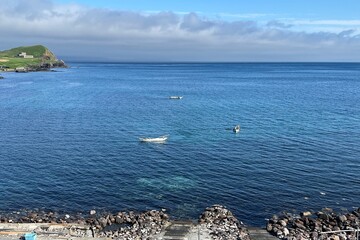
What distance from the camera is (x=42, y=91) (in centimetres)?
16000

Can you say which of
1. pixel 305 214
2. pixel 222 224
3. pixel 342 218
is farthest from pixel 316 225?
pixel 222 224

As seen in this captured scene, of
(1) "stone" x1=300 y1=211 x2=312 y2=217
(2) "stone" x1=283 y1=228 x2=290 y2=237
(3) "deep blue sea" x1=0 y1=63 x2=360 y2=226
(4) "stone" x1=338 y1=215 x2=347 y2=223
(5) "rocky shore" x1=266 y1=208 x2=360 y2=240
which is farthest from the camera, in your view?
(3) "deep blue sea" x1=0 y1=63 x2=360 y2=226

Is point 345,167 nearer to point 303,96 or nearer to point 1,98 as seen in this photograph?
point 303,96

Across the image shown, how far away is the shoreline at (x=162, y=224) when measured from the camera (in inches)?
1582

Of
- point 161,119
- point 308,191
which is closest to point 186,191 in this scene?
point 308,191

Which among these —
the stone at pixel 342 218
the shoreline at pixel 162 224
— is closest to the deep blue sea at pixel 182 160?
the shoreline at pixel 162 224

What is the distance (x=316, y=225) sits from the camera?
4247cm

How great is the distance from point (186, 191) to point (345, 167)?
2643cm

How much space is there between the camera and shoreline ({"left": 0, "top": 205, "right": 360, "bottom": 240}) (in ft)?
132

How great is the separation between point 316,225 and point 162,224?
54.6 feet

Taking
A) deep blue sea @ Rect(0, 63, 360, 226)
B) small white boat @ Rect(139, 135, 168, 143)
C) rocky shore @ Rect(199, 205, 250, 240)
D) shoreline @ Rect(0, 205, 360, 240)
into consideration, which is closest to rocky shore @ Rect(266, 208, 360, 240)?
shoreline @ Rect(0, 205, 360, 240)

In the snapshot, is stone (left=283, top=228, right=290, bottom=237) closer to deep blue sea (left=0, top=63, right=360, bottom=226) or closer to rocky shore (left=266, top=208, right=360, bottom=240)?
rocky shore (left=266, top=208, right=360, bottom=240)

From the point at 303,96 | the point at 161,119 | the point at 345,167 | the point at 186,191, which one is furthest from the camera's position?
the point at 303,96

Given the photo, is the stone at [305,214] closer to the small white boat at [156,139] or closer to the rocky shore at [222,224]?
the rocky shore at [222,224]
